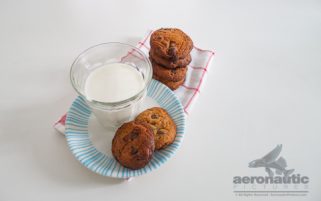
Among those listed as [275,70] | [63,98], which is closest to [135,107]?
[63,98]

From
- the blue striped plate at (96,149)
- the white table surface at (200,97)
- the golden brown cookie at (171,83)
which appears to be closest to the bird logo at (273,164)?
the white table surface at (200,97)

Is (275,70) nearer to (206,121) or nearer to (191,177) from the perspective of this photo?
(206,121)

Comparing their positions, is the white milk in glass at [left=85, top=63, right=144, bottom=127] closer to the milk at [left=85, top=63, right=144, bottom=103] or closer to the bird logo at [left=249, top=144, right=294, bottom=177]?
the milk at [left=85, top=63, right=144, bottom=103]

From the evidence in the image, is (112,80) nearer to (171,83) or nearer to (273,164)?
(171,83)

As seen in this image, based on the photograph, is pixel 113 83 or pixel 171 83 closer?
pixel 113 83

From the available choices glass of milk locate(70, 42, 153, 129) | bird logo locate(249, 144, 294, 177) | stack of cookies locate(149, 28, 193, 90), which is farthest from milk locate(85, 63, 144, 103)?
bird logo locate(249, 144, 294, 177)

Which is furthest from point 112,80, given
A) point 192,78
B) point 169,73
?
point 192,78
